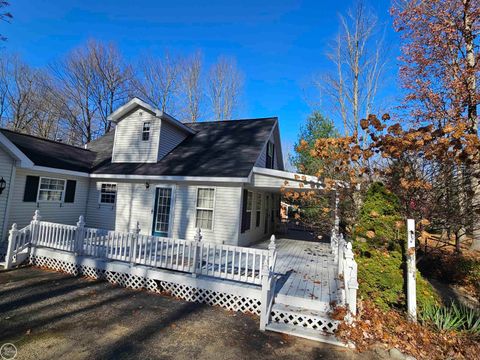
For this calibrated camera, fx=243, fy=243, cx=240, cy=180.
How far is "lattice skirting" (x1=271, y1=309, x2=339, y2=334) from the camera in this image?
4086mm

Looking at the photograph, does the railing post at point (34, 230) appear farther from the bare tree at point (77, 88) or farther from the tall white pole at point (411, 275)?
the bare tree at point (77, 88)

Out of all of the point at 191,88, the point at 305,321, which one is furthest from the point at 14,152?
the point at 191,88

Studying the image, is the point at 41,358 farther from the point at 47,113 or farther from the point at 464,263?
the point at 47,113

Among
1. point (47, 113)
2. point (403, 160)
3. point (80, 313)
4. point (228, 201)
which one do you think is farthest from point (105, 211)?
point (47, 113)

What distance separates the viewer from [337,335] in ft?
12.8

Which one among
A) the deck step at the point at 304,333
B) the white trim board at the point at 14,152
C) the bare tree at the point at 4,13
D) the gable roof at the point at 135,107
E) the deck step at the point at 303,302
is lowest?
the deck step at the point at 304,333

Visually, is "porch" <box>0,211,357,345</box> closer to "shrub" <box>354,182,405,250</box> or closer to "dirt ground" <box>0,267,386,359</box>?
"dirt ground" <box>0,267,386,359</box>

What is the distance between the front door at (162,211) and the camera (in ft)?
31.5

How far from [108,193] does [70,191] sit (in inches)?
56.7

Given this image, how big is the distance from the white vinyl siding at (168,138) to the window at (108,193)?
8.00ft

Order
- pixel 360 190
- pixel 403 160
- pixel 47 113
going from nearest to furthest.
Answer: pixel 403 160
pixel 360 190
pixel 47 113

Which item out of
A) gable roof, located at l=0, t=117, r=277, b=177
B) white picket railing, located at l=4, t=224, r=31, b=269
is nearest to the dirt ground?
white picket railing, located at l=4, t=224, r=31, b=269

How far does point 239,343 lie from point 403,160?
4671mm

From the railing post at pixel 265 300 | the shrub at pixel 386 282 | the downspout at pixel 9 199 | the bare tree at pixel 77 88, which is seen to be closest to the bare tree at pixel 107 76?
the bare tree at pixel 77 88
